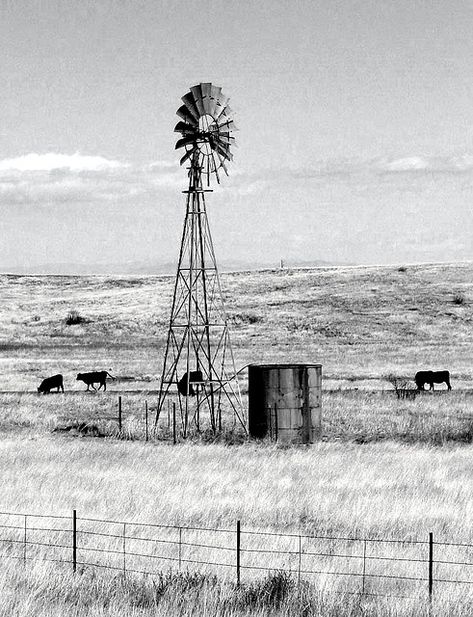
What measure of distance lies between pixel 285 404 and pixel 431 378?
42.4 feet

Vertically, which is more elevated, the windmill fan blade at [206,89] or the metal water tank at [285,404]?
the windmill fan blade at [206,89]

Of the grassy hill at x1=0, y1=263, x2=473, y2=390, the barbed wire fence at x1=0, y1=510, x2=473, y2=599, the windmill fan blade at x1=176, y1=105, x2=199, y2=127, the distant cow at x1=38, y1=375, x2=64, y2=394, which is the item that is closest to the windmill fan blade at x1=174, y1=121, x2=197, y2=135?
the windmill fan blade at x1=176, y1=105, x2=199, y2=127

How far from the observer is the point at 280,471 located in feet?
73.2

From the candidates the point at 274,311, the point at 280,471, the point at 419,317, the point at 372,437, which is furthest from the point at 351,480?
the point at 274,311

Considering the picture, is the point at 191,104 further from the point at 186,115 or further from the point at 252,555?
the point at 252,555

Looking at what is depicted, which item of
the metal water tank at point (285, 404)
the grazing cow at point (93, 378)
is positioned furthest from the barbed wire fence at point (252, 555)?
the grazing cow at point (93, 378)

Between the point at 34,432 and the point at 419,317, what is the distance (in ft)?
151

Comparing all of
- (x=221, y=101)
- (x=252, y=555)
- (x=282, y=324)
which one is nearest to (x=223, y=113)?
(x=221, y=101)

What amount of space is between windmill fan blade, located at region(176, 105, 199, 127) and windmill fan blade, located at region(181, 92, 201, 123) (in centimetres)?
8

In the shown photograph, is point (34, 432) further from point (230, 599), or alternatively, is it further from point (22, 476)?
point (230, 599)

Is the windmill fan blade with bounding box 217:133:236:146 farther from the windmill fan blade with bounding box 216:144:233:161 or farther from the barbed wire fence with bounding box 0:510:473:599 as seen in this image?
the barbed wire fence with bounding box 0:510:473:599

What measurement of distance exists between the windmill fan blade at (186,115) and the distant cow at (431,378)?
47.7 feet

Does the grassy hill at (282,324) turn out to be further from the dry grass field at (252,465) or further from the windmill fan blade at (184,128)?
the windmill fan blade at (184,128)

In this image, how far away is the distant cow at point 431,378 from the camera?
38.5m
